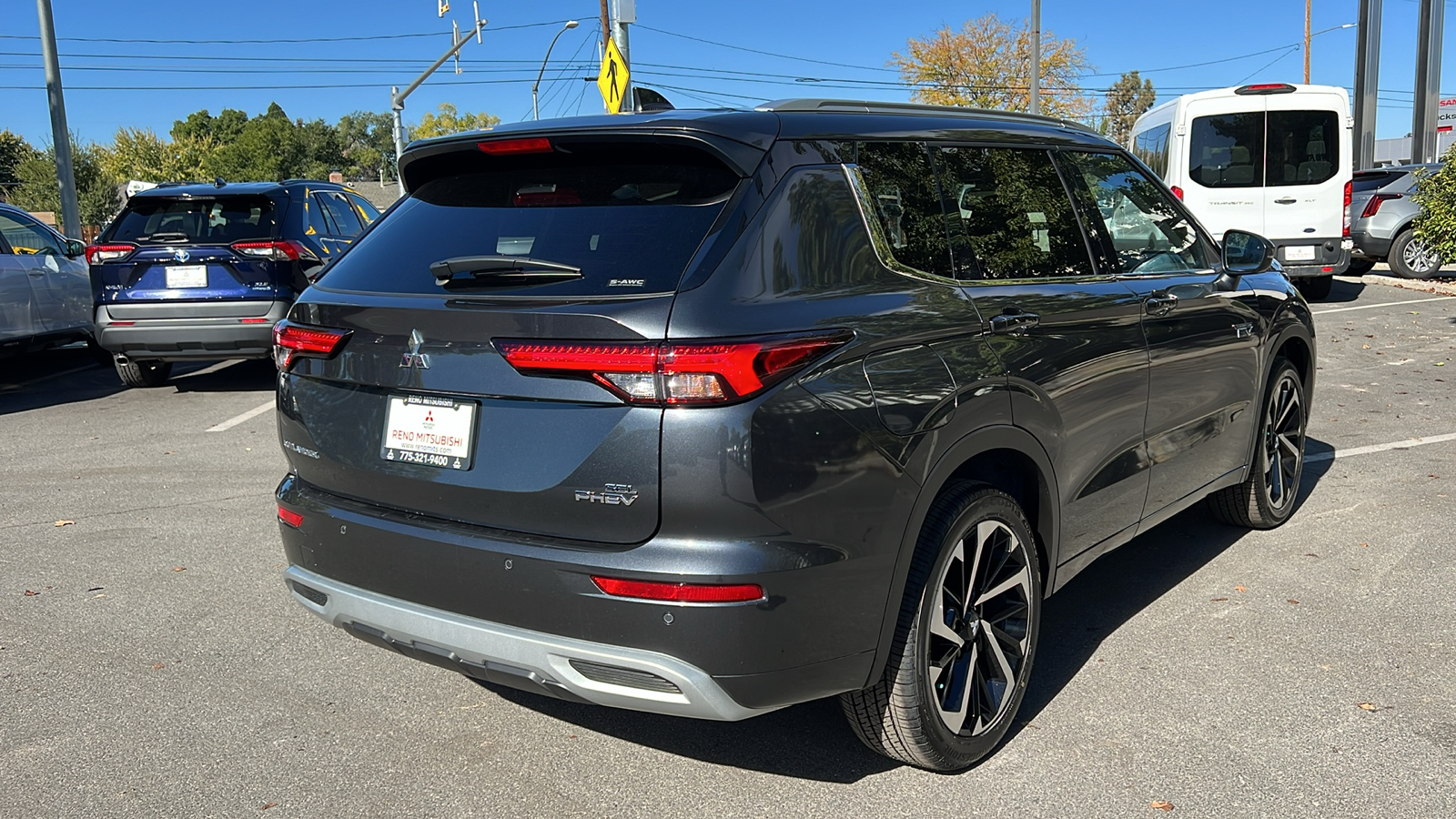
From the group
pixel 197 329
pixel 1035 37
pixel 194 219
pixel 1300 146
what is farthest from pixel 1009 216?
pixel 1035 37

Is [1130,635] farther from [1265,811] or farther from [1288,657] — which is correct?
[1265,811]

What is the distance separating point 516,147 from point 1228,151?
535 inches

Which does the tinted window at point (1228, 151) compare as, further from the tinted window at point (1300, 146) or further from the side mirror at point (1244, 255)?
the side mirror at point (1244, 255)

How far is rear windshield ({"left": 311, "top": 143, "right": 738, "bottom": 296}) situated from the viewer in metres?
2.72

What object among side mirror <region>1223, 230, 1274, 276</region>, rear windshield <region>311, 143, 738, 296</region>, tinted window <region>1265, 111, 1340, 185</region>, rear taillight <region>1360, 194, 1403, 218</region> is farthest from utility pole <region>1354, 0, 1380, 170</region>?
rear windshield <region>311, 143, 738, 296</region>

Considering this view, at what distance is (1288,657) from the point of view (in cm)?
393

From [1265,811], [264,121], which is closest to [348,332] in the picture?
[1265,811]


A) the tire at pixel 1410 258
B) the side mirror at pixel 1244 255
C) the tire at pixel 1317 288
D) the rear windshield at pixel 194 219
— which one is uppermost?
the rear windshield at pixel 194 219

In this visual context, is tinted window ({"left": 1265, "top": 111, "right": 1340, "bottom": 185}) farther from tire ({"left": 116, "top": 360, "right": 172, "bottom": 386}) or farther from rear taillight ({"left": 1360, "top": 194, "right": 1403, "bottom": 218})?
tire ({"left": 116, "top": 360, "right": 172, "bottom": 386})

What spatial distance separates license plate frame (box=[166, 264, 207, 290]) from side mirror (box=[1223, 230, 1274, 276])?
7.66 m

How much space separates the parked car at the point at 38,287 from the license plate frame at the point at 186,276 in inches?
67.8

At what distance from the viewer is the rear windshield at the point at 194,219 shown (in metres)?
9.41

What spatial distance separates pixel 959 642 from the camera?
316 centimetres

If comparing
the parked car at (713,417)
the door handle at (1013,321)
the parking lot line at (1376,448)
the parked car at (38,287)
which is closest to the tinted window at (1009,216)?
the parked car at (713,417)
